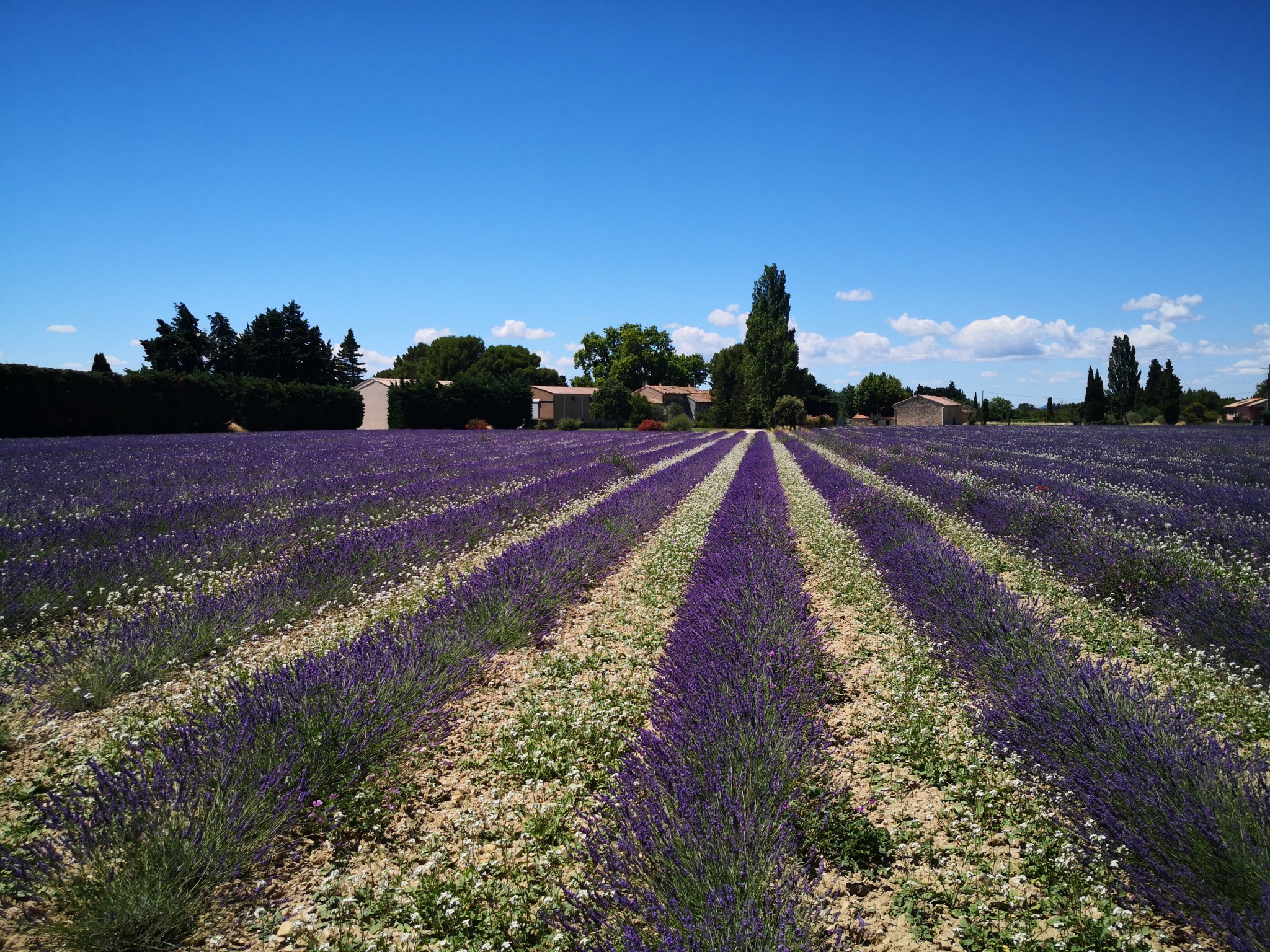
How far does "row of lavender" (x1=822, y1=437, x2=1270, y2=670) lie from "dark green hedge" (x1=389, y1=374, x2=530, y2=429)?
124 feet

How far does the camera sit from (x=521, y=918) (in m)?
1.97

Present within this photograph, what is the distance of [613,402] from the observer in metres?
53.8

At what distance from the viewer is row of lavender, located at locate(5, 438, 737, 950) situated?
1.81 m

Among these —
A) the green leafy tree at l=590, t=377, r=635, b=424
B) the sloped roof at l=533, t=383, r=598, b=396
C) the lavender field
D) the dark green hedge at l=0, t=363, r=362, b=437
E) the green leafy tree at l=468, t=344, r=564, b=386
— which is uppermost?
the green leafy tree at l=468, t=344, r=564, b=386

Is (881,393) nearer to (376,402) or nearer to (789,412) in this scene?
(789,412)

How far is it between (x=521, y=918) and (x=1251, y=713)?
3702 millimetres

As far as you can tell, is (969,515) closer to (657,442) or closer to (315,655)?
(315,655)

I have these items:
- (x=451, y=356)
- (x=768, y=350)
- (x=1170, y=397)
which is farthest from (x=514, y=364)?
(x=1170, y=397)

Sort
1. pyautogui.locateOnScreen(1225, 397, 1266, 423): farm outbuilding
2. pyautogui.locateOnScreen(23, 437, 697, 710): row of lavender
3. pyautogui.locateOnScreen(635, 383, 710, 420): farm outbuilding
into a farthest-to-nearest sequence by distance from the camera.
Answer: pyautogui.locateOnScreen(635, 383, 710, 420): farm outbuilding, pyautogui.locateOnScreen(1225, 397, 1266, 423): farm outbuilding, pyautogui.locateOnScreen(23, 437, 697, 710): row of lavender

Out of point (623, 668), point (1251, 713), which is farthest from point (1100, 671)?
point (623, 668)

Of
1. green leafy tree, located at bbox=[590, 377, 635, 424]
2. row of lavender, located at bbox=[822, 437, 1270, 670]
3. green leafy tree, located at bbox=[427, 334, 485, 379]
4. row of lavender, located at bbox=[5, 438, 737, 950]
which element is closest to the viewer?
row of lavender, located at bbox=[5, 438, 737, 950]

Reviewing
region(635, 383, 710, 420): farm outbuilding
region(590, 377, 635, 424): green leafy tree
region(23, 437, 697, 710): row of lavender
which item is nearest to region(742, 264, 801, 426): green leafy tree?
region(590, 377, 635, 424): green leafy tree

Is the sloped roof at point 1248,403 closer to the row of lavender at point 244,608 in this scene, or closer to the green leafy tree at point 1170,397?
the green leafy tree at point 1170,397

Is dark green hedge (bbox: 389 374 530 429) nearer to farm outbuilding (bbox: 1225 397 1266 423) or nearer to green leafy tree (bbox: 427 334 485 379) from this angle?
green leafy tree (bbox: 427 334 485 379)
